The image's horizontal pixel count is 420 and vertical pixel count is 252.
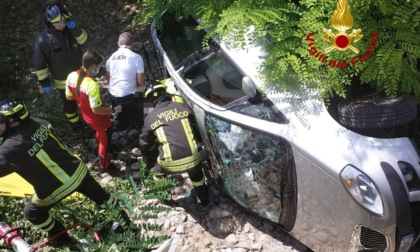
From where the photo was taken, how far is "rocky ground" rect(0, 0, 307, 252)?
402 centimetres

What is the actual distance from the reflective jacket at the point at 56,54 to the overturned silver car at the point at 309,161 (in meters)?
1.99

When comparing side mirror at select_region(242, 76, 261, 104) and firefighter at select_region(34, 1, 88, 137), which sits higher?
side mirror at select_region(242, 76, 261, 104)

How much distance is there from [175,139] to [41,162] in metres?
1.20

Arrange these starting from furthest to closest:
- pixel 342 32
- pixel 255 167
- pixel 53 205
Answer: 1. pixel 53 205
2. pixel 255 167
3. pixel 342 32

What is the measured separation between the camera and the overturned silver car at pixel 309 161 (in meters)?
3.02

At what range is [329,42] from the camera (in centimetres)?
280

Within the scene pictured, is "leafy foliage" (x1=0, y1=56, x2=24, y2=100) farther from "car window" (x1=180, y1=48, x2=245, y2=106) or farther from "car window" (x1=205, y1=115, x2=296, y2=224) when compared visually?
"car window" (x1=205, y1=115, x2=296, y2=224)

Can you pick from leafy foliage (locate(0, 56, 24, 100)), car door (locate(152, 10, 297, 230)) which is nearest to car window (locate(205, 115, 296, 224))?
car door (locate(152, 10, 297, 230))

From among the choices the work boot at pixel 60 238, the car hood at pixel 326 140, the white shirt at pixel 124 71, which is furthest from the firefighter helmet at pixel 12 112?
the car hood at pixel 326 140

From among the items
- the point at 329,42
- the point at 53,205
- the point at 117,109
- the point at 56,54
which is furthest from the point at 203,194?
the point at 56,54

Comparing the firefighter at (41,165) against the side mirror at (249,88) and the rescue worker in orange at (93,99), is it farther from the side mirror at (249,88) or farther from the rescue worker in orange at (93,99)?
the side mirror at (249,88)

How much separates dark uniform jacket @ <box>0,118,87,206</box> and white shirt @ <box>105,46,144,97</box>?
1.21m

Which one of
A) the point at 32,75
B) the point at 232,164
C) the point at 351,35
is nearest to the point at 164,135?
the point at 232,164

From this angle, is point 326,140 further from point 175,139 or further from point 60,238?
point 60,238
